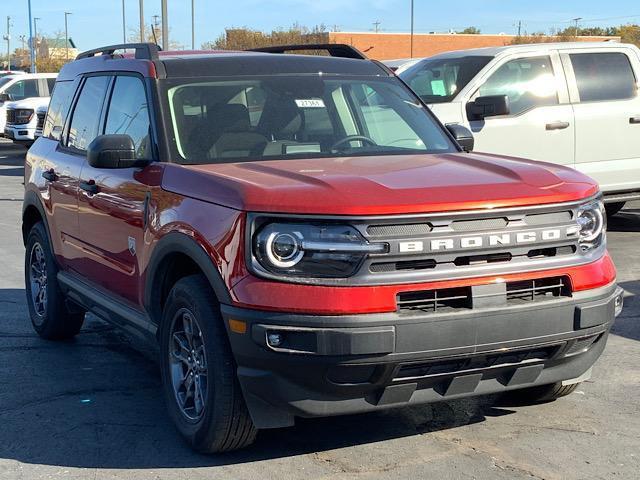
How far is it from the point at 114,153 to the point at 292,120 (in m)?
0.99

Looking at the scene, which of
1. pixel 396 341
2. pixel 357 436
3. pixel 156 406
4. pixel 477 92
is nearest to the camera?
pixel 396 341

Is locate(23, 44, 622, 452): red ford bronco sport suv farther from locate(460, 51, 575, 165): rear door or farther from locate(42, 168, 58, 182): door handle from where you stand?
locate(460, 51, 575, 165): rear door

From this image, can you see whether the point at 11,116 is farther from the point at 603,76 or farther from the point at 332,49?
the point at 332,49

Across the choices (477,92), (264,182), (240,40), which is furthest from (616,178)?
(240,40)

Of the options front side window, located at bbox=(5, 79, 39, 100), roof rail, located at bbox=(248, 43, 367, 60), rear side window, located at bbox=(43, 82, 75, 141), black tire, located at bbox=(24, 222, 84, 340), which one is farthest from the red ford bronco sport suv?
front side window, located at bbox=(5, 79, 39, 100)

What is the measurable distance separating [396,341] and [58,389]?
2.59 metres

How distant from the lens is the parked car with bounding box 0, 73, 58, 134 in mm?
25953

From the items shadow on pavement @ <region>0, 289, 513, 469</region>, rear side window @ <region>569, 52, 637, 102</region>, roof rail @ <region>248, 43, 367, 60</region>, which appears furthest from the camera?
rear side window @ <region>569, 52, 637, 102</region>

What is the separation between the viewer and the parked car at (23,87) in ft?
85.1

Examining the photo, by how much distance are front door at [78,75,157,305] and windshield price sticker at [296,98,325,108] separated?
2.77 ft

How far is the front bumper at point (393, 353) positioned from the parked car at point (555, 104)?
5839mm

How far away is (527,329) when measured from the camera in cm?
→ 414

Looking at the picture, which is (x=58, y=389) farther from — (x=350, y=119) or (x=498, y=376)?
(x=498, y=376)

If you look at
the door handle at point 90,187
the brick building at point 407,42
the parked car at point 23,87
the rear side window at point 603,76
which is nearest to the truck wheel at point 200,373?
the door handle at point 90,187
